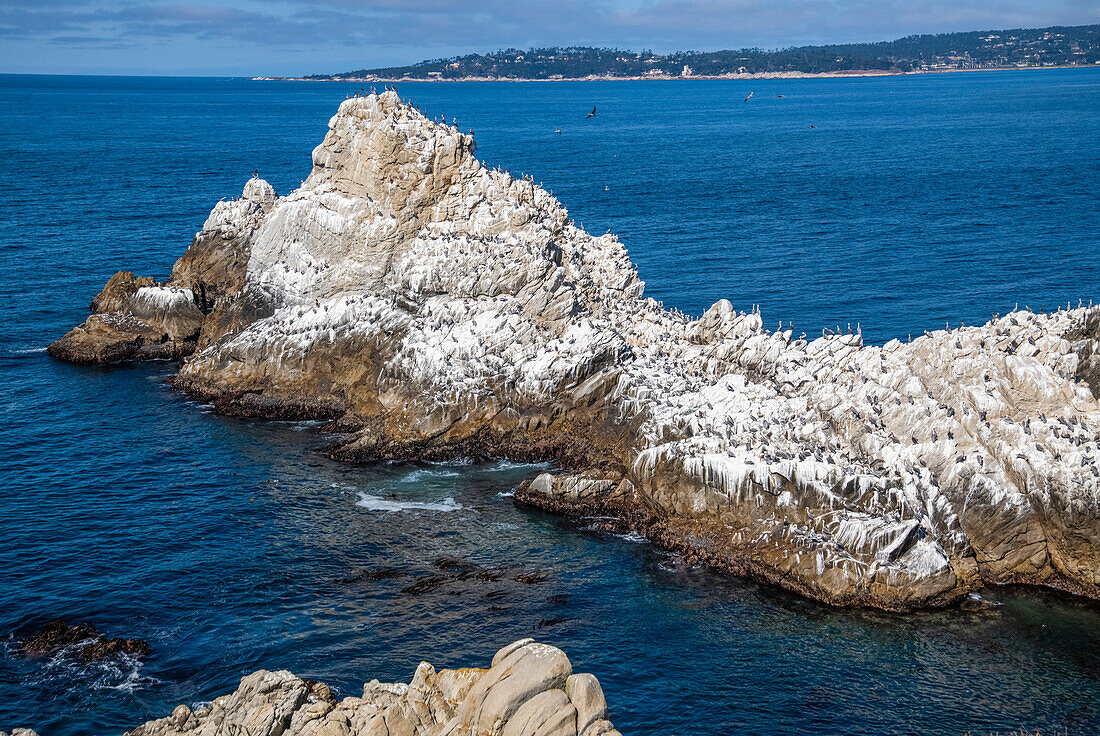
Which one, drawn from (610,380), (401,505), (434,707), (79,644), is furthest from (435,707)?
(610,380)

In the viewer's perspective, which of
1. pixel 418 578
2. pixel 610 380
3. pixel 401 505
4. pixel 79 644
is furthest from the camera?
pixel 610 380

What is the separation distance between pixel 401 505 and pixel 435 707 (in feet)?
63.0

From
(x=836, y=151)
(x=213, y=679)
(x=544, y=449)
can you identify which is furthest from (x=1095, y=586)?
(x=836, y=151)

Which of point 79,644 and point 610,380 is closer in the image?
point 79,644

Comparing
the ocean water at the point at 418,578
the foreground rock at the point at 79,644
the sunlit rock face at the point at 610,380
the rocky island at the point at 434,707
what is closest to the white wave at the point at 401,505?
the ocean water at the point at 418,578

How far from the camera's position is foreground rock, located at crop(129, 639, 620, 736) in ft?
67.8

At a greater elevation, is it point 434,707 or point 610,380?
point 610,380

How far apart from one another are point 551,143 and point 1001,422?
457ft

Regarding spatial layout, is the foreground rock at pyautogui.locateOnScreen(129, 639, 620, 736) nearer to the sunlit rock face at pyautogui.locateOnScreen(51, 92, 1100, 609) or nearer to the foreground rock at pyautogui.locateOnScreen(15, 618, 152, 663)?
the foreground rock at pyautogui.locateOnScreen(15, 618, 152, 663)

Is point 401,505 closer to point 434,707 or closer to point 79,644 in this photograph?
point 79,644

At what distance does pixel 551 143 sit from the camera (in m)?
169

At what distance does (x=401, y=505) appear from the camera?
41.0 meters

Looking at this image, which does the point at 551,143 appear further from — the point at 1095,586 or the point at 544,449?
the point at 1095,586

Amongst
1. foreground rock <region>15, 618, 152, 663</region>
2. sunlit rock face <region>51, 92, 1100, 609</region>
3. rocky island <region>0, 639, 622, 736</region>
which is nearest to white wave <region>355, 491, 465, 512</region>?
sunlit rock face <region>51, 92, 1100, 609</region>
